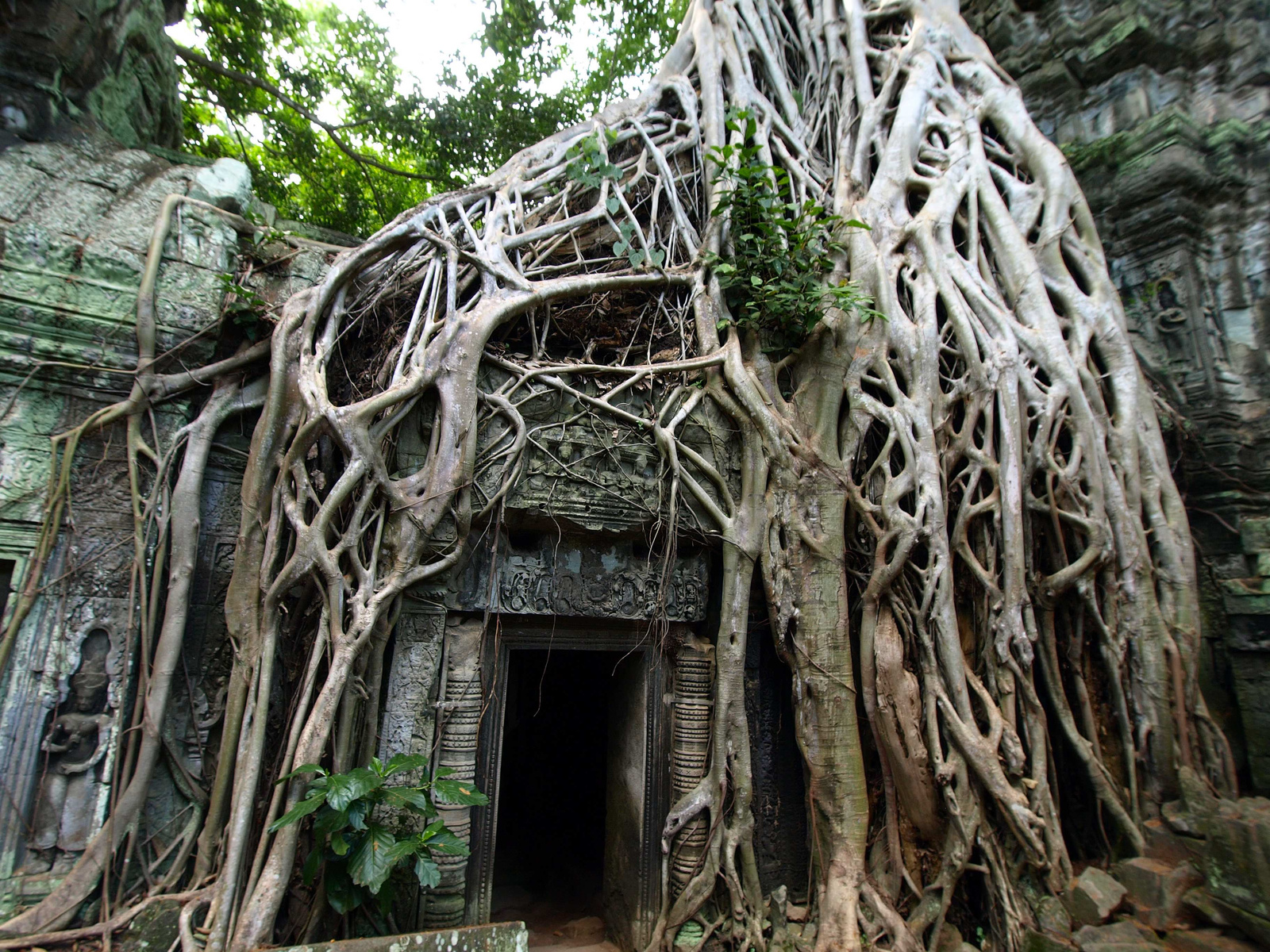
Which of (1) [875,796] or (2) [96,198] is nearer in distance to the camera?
(2) [96,198]

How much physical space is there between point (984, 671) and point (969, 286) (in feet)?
6.72

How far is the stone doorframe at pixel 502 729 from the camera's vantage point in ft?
10.9

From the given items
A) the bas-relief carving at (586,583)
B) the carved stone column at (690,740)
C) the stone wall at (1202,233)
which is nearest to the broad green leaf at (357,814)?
the bas-relief carving at (586,583)

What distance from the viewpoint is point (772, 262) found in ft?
12.6

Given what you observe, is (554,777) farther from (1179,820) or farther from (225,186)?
(225,186)

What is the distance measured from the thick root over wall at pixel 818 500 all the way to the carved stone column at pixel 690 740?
0.33 feet

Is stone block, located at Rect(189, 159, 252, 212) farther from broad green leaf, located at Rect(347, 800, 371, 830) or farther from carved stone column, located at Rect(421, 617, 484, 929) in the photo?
broad green leaf, located at Rect(347, 800, 371, 830)

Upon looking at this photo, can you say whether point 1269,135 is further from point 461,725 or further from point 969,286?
point 461,725

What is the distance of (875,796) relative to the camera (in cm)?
355

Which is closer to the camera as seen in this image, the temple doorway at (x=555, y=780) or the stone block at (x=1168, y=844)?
the stone block at (x=1168, y=844)

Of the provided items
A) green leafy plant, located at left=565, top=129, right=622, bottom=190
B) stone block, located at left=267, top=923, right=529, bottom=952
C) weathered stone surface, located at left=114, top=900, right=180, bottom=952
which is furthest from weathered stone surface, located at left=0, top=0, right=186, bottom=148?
stone block, located at left=267, top=923, right=529, bottom=952

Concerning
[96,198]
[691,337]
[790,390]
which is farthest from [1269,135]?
[96,198]

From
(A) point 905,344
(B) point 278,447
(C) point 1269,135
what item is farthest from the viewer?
(C) point 1269,135

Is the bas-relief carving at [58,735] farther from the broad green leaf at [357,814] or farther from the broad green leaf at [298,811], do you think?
the broad green leaf at [357,814]
